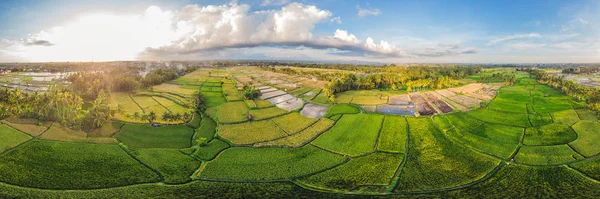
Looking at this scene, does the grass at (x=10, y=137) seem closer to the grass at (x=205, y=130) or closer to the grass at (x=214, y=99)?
the grass at (x=205, y=130)

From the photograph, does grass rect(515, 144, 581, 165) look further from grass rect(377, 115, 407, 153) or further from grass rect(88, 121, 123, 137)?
grass rect(88, 121, 123, 137)

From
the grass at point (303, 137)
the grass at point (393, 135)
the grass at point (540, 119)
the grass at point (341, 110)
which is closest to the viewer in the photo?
the grass at point (393, 135)

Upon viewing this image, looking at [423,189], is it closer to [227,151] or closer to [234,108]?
[227,151]

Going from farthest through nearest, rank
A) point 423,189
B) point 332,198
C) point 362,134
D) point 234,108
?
point 234,108 < point 362,134 < point 423,189 < point 332,198

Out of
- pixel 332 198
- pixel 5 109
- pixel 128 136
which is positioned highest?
pixel 5 109

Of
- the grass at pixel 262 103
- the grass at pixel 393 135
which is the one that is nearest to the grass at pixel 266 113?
the grass at pixel 262 103

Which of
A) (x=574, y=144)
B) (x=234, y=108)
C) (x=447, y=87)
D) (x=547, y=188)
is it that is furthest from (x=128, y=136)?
(x=447, y=87)

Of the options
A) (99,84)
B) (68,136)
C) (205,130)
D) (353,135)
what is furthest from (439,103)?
(99,84)
